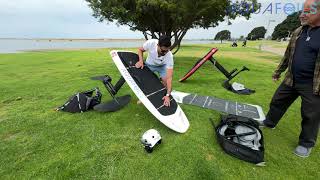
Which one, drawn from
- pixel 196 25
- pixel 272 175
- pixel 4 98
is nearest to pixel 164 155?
pixel 272 175

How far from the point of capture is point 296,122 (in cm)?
550

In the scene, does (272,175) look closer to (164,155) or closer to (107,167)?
(164,155)

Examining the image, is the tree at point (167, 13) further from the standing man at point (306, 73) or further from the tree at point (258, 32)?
the tree at point (258, 32)

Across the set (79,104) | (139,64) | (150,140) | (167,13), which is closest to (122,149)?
(150,140)

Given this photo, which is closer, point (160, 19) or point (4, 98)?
point (4, 98)

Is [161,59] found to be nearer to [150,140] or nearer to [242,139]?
[150,140]

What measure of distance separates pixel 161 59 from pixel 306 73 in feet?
9.90

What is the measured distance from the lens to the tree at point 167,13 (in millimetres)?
11742

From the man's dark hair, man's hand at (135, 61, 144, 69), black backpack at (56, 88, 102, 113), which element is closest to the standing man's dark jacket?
the man's dark hair

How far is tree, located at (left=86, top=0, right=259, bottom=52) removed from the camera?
1174 cm

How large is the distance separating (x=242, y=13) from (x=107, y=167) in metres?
14.0

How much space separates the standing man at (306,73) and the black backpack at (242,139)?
2.80ft

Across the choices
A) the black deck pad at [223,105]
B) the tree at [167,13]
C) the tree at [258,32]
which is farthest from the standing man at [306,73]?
the tree at [258,32]

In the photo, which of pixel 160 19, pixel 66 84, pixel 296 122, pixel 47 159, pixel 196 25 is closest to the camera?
pixel 47 159
